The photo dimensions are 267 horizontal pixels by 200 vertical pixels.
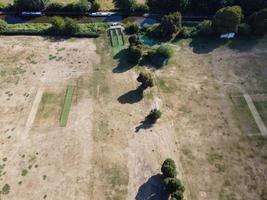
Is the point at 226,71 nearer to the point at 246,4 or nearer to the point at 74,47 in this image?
the point at 246,4

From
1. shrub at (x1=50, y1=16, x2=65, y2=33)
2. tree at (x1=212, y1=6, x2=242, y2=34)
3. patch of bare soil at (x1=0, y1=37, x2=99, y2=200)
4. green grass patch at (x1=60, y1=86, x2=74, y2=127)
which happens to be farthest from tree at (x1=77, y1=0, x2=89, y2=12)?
tree at (x1=212, y1=6, x2=242, y2=34)

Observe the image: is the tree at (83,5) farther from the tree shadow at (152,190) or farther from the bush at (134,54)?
the tree shadow at (152,190)

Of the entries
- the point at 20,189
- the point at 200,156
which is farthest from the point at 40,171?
the point at 200,156

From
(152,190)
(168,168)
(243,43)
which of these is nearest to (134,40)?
(243,43)

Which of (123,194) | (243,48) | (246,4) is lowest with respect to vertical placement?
(123,194)

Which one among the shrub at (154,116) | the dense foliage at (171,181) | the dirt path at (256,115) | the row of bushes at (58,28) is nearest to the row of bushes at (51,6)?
the row of bushes at (58,28)

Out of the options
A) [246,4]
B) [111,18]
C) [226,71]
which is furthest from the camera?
[111,18]
